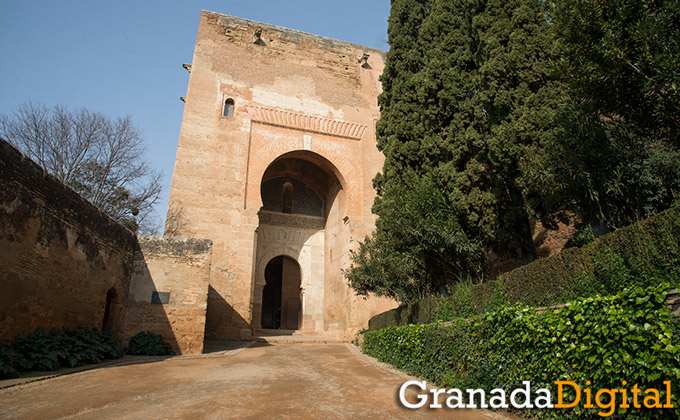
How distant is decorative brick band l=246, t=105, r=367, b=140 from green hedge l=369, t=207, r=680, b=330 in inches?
440

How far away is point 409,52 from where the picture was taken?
385 inches

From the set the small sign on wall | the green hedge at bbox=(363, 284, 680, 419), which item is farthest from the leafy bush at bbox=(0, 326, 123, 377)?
the green hedge at bbox=(363, 284, 680, 419)

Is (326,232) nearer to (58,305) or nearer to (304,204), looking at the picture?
(304,204)

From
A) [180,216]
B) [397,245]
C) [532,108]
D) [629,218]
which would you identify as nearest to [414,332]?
[397,245]

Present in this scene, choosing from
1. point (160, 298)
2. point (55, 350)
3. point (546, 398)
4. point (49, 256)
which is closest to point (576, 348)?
point (546, 398)

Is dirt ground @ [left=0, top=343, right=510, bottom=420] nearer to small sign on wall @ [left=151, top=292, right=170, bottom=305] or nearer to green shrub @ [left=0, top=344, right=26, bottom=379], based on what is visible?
green shrub @ [left=0, top=344, right=26, bottom=379]

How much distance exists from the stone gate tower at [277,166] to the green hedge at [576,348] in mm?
9434

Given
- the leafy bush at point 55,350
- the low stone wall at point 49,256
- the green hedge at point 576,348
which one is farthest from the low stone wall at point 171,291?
the green hedge at point 576,348

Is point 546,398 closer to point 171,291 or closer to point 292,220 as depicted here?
point 171,291

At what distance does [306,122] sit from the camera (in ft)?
51.5

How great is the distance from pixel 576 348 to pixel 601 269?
1.12 meters

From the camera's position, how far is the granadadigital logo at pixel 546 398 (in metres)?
2.46

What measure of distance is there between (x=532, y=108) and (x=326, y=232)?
12387 millimetres

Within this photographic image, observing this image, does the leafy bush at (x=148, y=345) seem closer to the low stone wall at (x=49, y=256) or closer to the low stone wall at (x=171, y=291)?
the low stone wall at (x=171, y=291)
